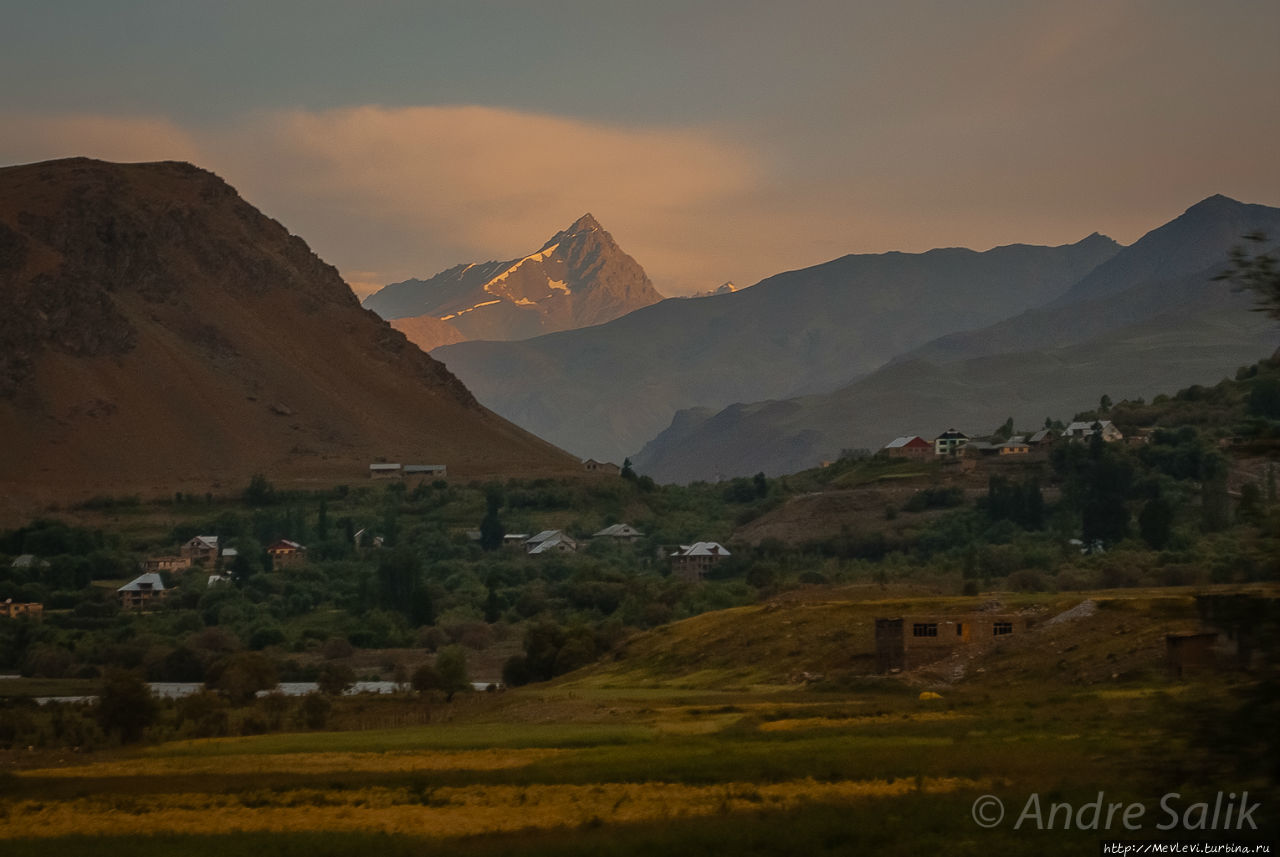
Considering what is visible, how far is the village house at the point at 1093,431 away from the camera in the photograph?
134m

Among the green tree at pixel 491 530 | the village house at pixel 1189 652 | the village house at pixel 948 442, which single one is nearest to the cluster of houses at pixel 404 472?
the green tree at pixel 491 530

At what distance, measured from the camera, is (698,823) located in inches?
1134

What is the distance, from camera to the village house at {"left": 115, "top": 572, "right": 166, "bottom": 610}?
114500 mm

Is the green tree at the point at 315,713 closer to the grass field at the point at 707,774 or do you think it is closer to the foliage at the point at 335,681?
the grass field at the point at 707,774

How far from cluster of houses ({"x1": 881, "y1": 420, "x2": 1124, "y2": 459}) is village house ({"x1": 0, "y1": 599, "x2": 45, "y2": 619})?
7315 cm

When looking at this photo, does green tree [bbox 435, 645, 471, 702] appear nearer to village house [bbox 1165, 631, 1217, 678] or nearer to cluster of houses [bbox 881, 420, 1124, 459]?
village house [bbox 1165, 631, 1217, 678]

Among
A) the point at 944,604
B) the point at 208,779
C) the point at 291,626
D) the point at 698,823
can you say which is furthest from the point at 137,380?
the point at 698,823

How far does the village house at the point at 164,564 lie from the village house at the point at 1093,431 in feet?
224

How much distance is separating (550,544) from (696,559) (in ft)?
60.9

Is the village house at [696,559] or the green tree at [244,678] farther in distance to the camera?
the village house at [696,559]

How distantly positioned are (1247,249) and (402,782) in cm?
2232

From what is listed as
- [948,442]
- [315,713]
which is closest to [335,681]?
[315,713]

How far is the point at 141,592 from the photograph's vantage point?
380ft

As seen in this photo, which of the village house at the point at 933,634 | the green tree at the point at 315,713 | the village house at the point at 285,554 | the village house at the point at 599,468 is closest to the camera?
the green tree at the point at 315,713
